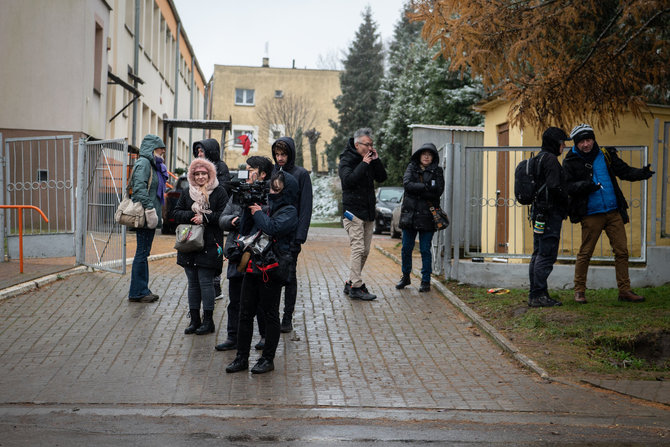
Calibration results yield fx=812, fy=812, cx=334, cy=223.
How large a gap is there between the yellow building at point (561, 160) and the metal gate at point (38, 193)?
21.6ft

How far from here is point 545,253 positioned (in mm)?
9055

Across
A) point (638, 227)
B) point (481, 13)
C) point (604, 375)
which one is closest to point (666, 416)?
point (604, 375)

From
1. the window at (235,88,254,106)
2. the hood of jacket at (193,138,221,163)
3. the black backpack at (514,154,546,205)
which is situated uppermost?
the window at (235,88,254,106)

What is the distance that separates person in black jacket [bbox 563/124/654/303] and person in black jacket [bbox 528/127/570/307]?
0.72ft

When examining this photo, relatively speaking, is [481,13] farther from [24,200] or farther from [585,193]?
[24,200]

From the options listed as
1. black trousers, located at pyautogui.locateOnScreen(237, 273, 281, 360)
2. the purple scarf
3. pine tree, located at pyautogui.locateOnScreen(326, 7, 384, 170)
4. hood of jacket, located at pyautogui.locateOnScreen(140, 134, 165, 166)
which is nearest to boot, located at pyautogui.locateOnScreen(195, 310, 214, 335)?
black trousers, located at pyautogui.locateOnScreen(237, 273, 281, 360)

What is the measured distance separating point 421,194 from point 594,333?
3.31 m

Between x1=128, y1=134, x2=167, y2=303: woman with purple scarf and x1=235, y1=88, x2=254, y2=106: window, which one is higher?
x1=235, y1=88, x2=254, y2=106: window

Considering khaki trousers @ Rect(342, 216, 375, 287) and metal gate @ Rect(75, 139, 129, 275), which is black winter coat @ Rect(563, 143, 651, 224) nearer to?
khaki trousers @ Rect(342, 216, 375, 287)

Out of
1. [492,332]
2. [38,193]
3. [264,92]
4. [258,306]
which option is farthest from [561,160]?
[264,92]

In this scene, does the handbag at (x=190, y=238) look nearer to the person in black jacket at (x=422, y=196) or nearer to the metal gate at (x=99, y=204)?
the person in black jacket at (x=422, y=196)

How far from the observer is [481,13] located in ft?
28.8

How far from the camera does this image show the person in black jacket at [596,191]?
9.10 metres

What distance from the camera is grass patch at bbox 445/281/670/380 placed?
7.23 meters
